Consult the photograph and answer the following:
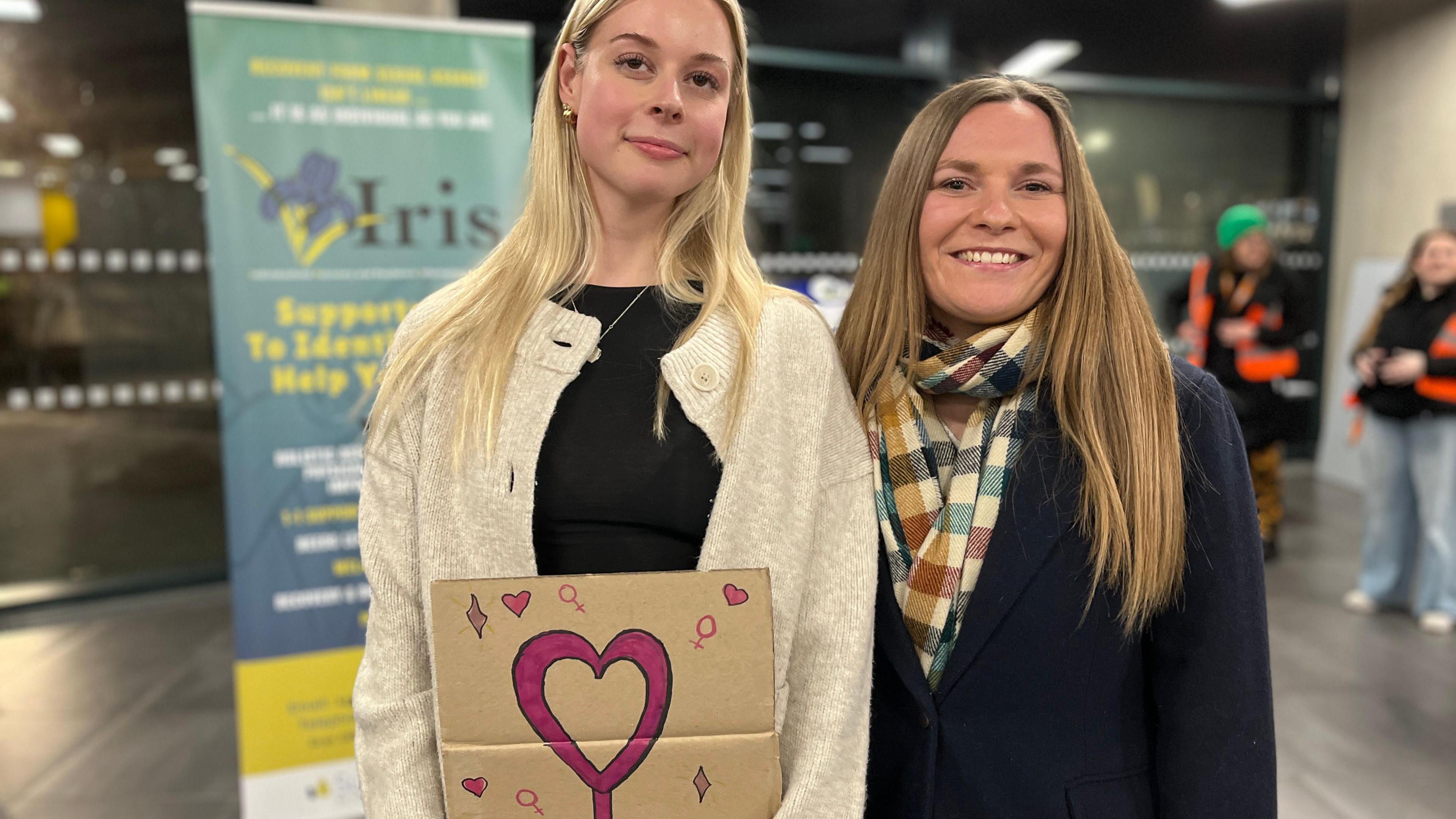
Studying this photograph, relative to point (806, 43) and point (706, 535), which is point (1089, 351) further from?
point (806, 43)

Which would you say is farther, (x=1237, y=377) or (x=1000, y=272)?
(x=1237, y=377)

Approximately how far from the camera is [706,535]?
108cm

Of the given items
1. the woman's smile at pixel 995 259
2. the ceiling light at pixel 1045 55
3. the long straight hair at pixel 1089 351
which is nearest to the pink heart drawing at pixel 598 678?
the long straight hair at pixel 1089 351

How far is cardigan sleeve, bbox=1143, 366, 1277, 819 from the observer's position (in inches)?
43.5

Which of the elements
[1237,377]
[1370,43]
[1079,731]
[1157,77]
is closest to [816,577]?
[1079,731]

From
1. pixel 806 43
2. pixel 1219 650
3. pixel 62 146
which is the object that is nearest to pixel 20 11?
pixel 62 146

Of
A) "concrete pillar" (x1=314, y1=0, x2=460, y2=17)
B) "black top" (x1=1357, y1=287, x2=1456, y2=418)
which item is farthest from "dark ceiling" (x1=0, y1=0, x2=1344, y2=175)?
"concrete pillar" (x1=314, y1=0, x2=460, y2=17)

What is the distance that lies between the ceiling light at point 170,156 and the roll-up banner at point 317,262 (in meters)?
2.70

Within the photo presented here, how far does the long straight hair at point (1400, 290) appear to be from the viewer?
4.07 meters

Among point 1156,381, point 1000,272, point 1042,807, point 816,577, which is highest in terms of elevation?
point 1000,272

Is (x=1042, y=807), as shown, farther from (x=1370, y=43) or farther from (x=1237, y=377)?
(x=1370, y=43)

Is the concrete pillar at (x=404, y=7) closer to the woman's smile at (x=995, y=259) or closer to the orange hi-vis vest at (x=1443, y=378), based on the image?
the woman's smile at (x=995, y=259)

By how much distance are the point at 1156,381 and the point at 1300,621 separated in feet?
12.4

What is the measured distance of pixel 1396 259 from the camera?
21.2ft
